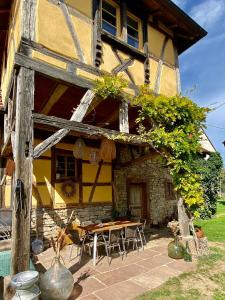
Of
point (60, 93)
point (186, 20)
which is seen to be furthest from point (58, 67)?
point (186, 20)

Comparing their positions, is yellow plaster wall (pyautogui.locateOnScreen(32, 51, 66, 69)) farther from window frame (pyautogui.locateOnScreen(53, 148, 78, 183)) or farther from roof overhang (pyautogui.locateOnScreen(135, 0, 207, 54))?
roof overhang (pyautogui.locateOnScreen(135, 0, 207, 54))

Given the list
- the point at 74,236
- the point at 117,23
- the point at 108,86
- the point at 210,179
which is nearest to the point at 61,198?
the point at 74,236

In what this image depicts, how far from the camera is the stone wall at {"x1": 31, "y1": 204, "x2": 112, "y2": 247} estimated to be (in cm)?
682

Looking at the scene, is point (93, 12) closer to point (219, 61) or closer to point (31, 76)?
point (31, 76)

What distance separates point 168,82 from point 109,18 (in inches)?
94.1

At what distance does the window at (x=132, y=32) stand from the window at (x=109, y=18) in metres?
0.47

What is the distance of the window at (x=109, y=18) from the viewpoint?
624cm

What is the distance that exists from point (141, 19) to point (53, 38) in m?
3.22

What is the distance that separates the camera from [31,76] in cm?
444

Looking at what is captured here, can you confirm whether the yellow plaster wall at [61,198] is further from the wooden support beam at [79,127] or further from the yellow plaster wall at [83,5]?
the yellow plaster wall at [83,5]

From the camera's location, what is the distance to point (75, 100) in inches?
265

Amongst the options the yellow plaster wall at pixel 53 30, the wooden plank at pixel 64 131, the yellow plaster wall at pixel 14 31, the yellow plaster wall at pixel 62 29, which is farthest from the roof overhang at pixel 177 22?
the wooden plank at pixel 64 131

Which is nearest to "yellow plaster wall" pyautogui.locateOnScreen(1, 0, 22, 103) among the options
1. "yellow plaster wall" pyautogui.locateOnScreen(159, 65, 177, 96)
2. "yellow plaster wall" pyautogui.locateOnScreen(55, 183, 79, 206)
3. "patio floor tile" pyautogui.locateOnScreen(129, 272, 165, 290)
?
"yellow plaster wall" pyautogui.locateOnScreen(55, 183, 79, 206)

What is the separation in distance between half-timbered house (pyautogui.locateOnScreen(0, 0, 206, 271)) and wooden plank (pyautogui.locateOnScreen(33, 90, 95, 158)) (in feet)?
0.06
